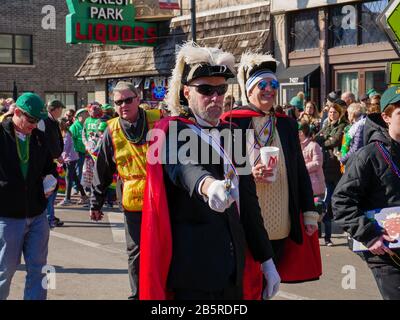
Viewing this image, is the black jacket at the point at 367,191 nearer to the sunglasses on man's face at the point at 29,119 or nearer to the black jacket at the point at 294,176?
the black jacket at the point at 294,176

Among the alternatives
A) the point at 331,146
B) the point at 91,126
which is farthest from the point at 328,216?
the point at 91,126

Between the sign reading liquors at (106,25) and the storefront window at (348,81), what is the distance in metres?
6.80

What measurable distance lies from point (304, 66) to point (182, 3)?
502cm

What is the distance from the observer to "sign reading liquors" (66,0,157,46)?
18891 millimetres

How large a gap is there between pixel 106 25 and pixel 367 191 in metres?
16.0

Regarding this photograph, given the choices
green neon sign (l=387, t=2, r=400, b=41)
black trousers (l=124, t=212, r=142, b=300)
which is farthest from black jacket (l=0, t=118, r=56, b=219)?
green neon sign (l=387, t=2, r=400, b=41)

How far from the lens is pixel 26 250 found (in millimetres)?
5637

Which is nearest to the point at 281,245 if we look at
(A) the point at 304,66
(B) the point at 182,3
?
(A) the point at 304,66

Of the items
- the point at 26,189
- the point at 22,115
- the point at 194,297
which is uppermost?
the point at 22,115

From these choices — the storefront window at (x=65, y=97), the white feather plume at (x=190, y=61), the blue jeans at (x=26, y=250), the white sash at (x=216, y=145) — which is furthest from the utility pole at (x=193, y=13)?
the storefront window at (x=65, y=97)

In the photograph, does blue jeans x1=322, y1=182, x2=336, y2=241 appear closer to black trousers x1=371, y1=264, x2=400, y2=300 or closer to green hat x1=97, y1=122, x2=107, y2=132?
green hat x1=97, y1=122, x2=107, y2=132

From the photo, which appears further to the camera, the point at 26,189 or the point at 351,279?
the point at 351,279

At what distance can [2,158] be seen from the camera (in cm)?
554

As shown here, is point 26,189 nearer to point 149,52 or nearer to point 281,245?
point 281,245
